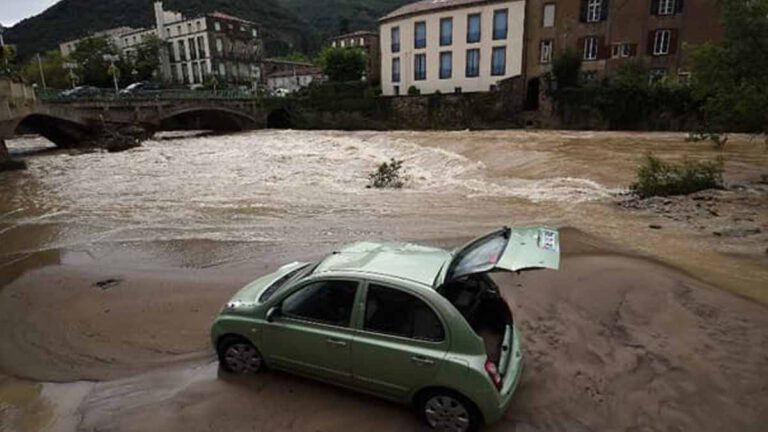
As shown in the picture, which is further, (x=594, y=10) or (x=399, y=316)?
(x=594, y=10)

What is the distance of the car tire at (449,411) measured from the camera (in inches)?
146

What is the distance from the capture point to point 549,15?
38188 mm

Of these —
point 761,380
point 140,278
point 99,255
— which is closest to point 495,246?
point 761,380

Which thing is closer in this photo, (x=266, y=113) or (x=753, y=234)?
(x=753, y=234)

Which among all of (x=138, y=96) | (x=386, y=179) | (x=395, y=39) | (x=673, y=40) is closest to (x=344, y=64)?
(x=395, y=39)

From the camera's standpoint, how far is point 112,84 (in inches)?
2554

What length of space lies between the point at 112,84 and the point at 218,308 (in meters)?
71.1

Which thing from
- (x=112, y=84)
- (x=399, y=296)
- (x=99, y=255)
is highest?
(x=112, y=84)

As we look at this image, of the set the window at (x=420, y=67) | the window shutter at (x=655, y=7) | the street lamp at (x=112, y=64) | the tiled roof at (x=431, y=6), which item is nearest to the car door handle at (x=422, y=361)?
the window shutter at (x=655, y=7)

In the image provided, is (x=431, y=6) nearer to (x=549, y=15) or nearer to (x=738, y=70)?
(x=549, y=15)

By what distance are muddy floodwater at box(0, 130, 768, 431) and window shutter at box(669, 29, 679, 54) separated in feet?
72.8

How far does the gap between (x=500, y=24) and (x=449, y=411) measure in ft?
137

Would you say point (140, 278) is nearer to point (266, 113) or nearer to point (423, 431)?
point (423, 431)

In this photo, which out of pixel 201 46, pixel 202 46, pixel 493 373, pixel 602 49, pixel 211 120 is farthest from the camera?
pixel 201 46
